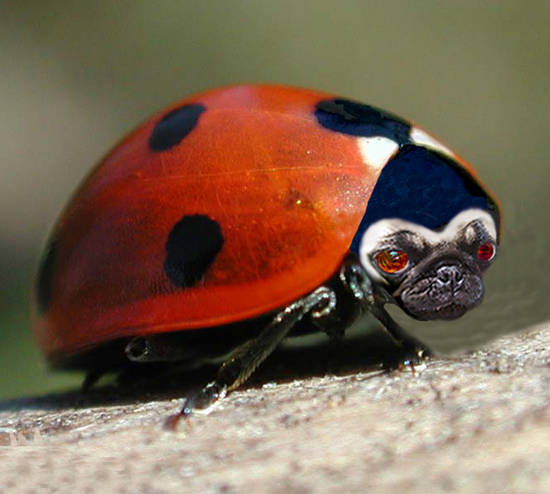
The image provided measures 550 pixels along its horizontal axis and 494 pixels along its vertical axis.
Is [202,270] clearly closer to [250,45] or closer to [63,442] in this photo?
[63,442]

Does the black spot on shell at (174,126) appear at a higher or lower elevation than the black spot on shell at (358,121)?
lower

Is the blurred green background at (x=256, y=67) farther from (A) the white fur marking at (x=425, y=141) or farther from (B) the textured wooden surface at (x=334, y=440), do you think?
(B) the textured wooden surface at (x=334, y=440)

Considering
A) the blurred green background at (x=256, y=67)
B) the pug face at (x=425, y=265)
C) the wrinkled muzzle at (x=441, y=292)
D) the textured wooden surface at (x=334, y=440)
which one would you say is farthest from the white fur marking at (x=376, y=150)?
the blurred green background at (x=256, y=67)

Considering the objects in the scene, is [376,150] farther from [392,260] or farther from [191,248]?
[191,248]

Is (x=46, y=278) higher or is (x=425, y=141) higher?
(x=425, y=141)

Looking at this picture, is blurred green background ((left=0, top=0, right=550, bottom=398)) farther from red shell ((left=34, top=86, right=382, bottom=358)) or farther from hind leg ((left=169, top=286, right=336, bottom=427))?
hind leg ((left=169, top=286, right=336, bottom=427))

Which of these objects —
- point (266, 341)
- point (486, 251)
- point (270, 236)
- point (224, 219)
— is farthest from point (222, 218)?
point (486, 251)
